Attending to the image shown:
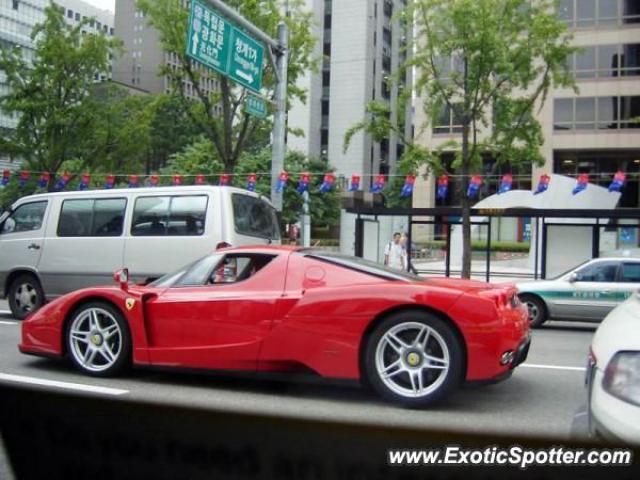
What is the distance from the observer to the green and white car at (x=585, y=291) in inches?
427

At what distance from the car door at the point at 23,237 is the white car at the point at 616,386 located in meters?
9.10

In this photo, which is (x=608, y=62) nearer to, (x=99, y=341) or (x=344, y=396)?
(x=344, y=396)

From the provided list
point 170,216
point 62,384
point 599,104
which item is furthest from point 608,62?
point 62,384

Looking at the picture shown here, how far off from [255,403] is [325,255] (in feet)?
4.53

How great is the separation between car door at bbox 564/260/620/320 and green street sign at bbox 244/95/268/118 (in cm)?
692

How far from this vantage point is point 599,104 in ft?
131

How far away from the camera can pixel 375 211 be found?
19250mm

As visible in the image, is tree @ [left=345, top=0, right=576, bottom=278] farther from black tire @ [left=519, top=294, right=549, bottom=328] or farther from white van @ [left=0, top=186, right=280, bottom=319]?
white van @ [left=0, top=186, right=280, bottom=319]

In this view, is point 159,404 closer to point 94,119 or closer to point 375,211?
point 375,211

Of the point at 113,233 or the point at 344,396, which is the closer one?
the point at 344,396

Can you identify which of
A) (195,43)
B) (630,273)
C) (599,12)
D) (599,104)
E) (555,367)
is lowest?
(555,367)

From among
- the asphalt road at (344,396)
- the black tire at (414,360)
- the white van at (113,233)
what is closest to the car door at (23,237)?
the white van at (113,233)

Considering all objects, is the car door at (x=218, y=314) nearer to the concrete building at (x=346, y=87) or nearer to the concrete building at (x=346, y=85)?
the concrete building at (x=346, y=87)

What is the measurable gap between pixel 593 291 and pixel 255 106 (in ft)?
24.2
